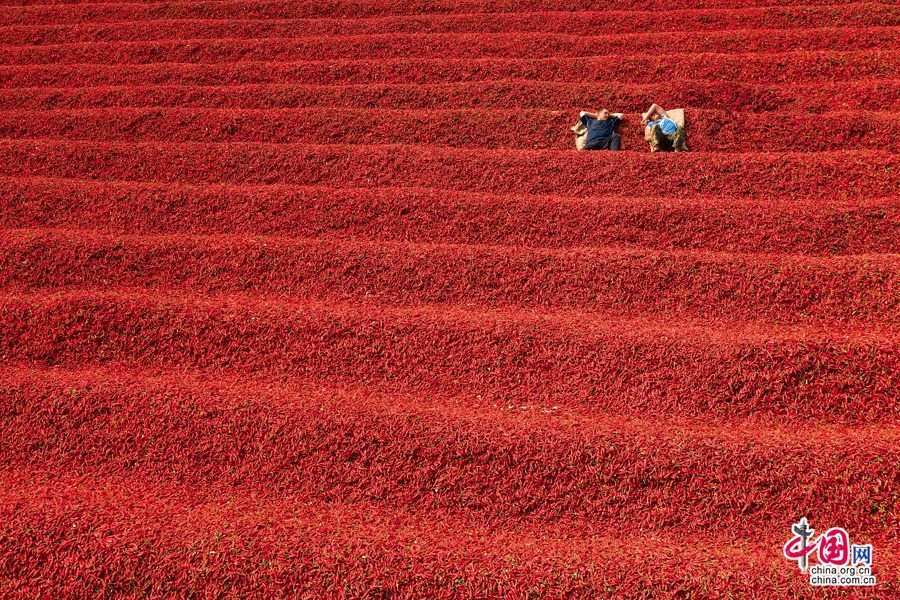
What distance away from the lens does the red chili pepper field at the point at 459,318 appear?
7.93ft

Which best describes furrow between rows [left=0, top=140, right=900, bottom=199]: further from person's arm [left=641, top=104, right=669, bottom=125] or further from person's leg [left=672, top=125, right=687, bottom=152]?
person's arm [left=641, top=104, right=669, bottom=125]

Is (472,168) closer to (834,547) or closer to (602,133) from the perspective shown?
(602,133)

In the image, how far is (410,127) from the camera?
4227 millimetres

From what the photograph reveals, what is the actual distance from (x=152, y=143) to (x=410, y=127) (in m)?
2.02

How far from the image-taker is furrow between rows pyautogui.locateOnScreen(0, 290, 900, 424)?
2771 mm

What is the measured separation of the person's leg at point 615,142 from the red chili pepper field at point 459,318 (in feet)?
0.41

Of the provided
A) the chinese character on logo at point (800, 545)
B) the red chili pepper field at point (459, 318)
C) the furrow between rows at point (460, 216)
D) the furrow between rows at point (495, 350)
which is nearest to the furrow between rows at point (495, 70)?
the red chili pepper field at point (459, 318)

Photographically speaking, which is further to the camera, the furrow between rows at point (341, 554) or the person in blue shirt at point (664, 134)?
the person in blue shirt at point (664, 134)

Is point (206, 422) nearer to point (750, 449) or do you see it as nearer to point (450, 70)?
point (750, 449)

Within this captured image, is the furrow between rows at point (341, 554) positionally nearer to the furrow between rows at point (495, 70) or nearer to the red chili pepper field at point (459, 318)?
the red chili pepper field at point (459, 318)

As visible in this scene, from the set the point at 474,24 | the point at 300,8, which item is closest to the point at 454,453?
the point at 474,24

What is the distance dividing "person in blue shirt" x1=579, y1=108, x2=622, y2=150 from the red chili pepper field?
0.14 meters

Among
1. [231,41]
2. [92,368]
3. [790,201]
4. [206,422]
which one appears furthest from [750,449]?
[231,41]

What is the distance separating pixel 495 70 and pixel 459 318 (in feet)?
8.49
